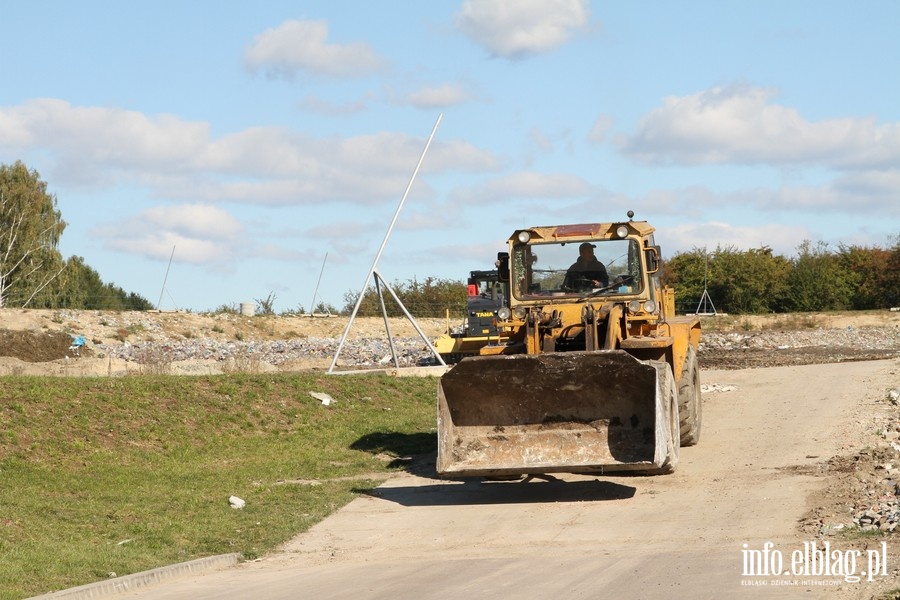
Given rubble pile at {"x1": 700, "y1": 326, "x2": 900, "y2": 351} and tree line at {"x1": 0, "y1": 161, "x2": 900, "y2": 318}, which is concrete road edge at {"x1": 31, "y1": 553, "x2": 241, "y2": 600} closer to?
rubble pile at {"x1": 700, "y1": 326, "x2": 900, "y2": 351}

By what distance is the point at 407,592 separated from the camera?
8.81 m

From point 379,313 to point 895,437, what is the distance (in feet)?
131

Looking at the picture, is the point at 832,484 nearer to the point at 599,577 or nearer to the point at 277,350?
the point at 599,577

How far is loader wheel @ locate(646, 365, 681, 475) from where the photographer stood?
12047mm

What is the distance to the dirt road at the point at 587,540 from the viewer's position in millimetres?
8742

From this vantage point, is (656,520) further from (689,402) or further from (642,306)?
(689,402)

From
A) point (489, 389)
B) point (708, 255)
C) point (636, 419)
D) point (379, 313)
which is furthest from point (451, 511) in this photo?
point (708, 255)

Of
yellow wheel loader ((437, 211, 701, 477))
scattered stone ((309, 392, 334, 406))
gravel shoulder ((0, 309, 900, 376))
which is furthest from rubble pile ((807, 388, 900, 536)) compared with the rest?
gravel shoulder ((0, 309, 900, 376))

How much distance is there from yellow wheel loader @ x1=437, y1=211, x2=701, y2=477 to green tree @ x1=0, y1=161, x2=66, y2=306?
46.7 m

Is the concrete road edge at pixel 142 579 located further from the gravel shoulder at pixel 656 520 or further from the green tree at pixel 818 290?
the green tree at pixel 818 290

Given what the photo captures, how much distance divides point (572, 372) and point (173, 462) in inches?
234

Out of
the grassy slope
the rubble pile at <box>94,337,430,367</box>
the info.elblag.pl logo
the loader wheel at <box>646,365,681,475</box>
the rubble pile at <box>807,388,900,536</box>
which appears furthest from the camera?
the rubble pile at <box>94,337,430,367</box>

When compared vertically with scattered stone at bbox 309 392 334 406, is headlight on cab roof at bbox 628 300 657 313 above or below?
above

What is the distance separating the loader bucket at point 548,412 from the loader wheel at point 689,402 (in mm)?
2612
